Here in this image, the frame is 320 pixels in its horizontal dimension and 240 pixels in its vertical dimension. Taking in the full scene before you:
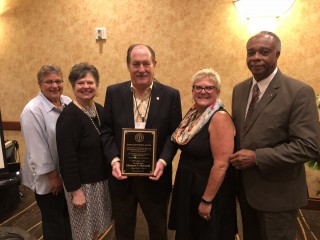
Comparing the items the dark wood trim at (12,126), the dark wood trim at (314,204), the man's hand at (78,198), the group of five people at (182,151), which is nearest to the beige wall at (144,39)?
the dark wood trim at (12,126)

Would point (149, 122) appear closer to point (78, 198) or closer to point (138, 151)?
point (138, 151)

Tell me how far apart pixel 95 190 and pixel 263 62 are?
1.29 m

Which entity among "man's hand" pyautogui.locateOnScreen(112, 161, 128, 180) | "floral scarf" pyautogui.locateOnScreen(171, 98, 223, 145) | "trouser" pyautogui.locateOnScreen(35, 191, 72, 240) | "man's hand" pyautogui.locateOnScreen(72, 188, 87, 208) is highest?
"floral scarf" pyautogui.locateOnScreen(171, 98, 223, 145)

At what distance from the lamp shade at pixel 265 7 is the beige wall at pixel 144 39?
235 millimetres

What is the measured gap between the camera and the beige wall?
304 centimetres

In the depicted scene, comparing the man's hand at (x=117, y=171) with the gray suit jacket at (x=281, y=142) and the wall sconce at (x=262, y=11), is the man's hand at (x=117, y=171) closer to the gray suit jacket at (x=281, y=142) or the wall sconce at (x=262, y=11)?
the gray suit jacket at (x=281, y=142)

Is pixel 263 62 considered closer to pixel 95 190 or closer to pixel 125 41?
pixel 95 190

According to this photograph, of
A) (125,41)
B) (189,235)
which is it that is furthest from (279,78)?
(125,41)

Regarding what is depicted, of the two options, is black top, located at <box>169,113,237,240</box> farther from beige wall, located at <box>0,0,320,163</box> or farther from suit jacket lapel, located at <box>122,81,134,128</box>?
beige wall, located at <box>0,0,320,163</box>

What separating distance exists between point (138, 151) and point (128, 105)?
305 mm

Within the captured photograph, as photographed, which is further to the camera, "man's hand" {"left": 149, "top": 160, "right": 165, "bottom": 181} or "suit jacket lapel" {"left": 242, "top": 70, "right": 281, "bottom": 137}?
"man's hand" {"left": 149, "top": 160, "right": 165, "bottom": 181}

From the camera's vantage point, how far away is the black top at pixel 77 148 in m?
1.83

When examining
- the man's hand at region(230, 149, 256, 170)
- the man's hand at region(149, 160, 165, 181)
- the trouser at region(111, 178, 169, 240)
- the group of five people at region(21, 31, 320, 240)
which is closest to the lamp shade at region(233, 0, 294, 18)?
the group of five people at region(21, 31, 320, 240)

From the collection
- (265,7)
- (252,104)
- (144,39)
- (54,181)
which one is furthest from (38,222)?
(265,7)
